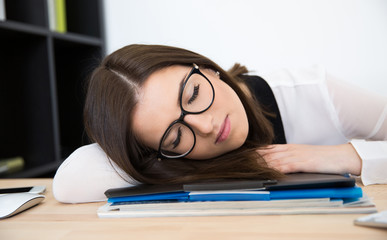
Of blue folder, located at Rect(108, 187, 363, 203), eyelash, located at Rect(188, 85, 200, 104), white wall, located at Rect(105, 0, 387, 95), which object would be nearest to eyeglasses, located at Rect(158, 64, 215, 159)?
eyelash, located at Rect(188, 85, 200, 104)

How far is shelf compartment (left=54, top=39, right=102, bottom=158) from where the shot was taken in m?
2.22

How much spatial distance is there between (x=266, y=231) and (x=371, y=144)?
529 mm

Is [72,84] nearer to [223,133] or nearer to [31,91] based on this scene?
[31,91]

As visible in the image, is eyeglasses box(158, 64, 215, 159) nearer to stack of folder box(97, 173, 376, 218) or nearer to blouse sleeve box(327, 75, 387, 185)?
stack of folder box(97, 173, 376, 218)

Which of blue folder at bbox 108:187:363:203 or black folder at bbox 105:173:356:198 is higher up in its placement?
black folder at bbox 105:173:356:198

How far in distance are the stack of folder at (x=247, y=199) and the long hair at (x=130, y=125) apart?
156 millimetres

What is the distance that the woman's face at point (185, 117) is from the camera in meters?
0.90

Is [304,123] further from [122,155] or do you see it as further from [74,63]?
[74,63]

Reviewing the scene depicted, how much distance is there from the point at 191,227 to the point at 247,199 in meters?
0.13

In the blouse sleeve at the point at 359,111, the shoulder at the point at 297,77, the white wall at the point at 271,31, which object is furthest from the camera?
the white wall at the point at 271,31

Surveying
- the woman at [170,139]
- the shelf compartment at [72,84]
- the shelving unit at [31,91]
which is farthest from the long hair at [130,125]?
the shelf compartment at [72,84]

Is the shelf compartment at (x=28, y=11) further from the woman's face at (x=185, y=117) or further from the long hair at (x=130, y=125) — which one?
the woman's face at (x=185, y=117)

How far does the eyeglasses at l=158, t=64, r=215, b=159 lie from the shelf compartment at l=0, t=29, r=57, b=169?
1.01 meters

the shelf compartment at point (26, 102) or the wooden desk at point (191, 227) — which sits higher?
the shelf compartment at point (26, 102)
